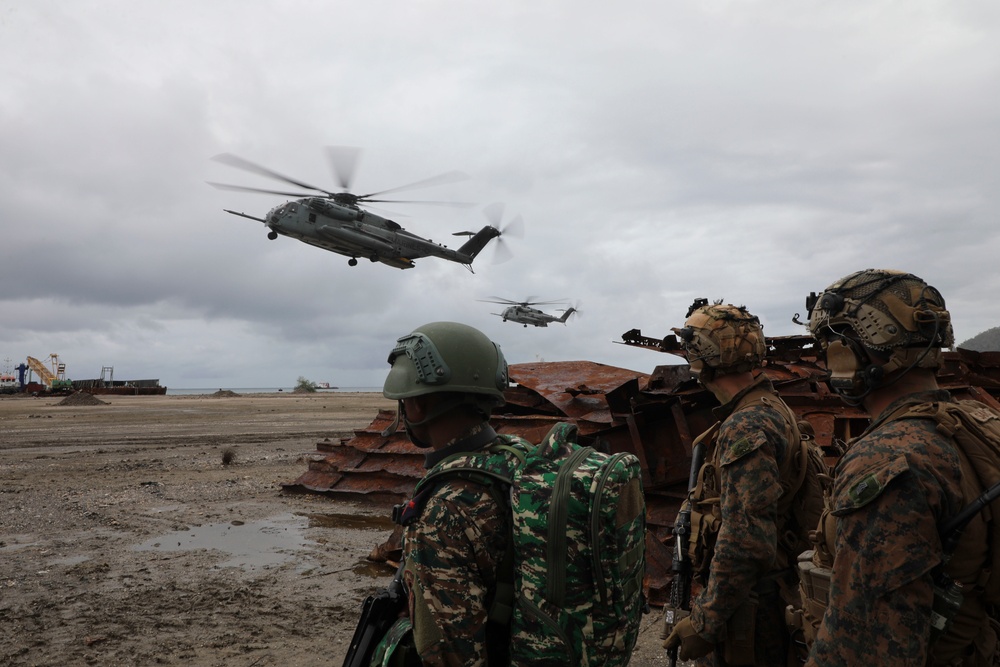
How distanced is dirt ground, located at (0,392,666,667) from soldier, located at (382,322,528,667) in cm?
409

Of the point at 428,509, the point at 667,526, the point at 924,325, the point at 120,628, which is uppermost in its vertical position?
the point at 924,325

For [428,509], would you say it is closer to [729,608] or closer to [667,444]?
[729,608]

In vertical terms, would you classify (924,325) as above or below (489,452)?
above

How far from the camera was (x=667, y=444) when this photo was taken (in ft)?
27.7

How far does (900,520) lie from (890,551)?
0.10 m

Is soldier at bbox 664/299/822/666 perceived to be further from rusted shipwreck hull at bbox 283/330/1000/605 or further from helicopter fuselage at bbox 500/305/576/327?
helicopter fuselage at bbox 500/305/576/327

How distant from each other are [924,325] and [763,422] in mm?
1235

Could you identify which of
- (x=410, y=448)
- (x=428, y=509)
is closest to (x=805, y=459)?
(x=428, y=509)

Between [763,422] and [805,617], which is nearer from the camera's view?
[805,617]

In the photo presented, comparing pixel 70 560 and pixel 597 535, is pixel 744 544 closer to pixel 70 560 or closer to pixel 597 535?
pixel 597 535

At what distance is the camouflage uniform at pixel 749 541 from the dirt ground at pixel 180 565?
2.50 meters

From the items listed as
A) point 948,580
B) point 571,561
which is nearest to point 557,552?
point 571,561

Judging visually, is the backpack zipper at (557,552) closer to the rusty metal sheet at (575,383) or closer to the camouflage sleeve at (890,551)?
the camouflage sleeve at (890,551)

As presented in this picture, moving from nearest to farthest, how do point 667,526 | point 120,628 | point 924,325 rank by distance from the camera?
point 924,325 → point 120,628 → point 667,526
